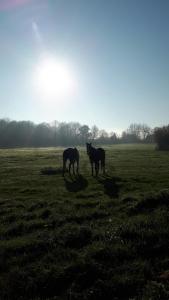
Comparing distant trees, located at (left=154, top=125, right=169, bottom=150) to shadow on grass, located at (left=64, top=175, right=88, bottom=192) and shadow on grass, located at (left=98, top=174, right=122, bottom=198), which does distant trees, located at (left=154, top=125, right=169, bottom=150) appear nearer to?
shadow on grass, located at (left=64, top=175, right=88, bottom=192)

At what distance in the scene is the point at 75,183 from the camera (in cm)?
2220

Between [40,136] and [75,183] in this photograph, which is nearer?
[75,183]

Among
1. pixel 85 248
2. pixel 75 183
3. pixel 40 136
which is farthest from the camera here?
pixel 40 136

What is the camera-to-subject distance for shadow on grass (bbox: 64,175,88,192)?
20.1 meters

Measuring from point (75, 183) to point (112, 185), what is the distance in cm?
294

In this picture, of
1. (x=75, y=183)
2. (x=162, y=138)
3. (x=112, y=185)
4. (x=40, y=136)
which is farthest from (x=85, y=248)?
(x=40, y=136)

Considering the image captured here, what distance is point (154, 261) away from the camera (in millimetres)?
8070

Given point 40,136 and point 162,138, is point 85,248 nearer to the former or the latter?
point 162,138

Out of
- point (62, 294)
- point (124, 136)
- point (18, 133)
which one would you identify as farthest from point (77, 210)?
point (124, 136)

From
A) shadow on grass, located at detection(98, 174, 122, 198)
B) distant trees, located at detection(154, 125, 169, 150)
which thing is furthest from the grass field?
distant trees, located at detection(154, 125, 169, 150)

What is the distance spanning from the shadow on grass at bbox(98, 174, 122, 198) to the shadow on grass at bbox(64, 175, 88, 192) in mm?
1331

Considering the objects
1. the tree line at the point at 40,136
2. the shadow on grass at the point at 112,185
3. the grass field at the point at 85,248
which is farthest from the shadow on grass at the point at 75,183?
the tree line at the point at 40,136

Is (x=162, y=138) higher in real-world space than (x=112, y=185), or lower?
higher

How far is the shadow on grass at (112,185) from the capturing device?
17.9m
